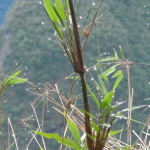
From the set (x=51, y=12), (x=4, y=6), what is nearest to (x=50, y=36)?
(x=4, y=6)

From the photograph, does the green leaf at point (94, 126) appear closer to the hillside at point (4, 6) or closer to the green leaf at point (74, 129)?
the green leaf at point (74, 129)

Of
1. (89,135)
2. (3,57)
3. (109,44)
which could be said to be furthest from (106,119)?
(3,57)

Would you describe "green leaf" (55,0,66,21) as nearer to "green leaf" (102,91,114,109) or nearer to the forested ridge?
"green leaf" (102,91,114,109)

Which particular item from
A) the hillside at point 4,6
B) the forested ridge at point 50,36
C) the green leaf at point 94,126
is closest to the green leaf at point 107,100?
the green leaf at point 94,126

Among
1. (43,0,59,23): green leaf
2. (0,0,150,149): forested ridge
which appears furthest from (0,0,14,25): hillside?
(43,0,59,23): green leaf

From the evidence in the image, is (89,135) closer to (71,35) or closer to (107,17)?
(71,35)

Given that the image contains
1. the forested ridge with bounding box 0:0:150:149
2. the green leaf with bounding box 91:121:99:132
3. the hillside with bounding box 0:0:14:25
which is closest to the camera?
the green leaf with bounding box 91:121:99:132

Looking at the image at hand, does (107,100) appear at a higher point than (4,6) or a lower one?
lower

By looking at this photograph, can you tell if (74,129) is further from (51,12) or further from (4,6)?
(4,6)

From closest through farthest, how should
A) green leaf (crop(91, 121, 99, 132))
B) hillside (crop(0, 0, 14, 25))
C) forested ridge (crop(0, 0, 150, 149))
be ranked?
1. green leaf (crop(91, 121, 99, 132))
2. forested ridge (crop(0, 0, 150, 149))
3. hillside (crop(0, 0, 14, 25))

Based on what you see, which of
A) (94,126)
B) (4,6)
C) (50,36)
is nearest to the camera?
(94,126)

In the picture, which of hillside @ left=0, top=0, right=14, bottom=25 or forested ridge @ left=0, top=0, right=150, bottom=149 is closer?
forested ridge @ left=0, top=0, right=150, bottom=149

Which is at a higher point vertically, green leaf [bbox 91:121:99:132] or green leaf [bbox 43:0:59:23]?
green leaf [bbox 43:0:59:23]
